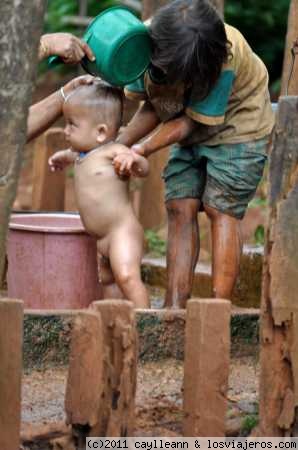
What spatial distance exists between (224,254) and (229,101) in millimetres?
639

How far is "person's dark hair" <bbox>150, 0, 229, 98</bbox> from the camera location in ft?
15.9

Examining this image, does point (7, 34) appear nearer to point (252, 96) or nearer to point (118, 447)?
point (118, 447)

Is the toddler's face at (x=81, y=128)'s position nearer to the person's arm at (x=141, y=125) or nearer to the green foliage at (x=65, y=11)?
the person's arm at (x=141, y=125)

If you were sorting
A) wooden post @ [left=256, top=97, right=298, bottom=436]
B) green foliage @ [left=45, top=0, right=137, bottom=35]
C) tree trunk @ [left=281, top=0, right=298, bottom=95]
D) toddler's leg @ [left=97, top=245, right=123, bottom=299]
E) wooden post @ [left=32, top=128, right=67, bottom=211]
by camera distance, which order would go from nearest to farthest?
wooden post @ [left=256, top=97, right=298, bottom=436]
toddler's leg @ [left=97, top=245, right=123, bottom=299]
tree trunk @ [left=281, top=0, right=298, bottom=95]
wooden post @ [left=32, top=128, right=67, bottom=211]
green foliage @ [left=45, top=0, right=137, bottom=35]

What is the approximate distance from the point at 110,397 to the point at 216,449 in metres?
0.37

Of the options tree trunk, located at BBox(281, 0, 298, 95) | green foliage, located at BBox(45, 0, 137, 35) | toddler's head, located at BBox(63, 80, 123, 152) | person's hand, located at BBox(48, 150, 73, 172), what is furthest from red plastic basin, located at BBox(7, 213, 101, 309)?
green foliage, located at BBox(45, 0, 137, 35)

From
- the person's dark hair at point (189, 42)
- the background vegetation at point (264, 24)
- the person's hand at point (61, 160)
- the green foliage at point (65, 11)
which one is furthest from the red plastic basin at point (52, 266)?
the green foliage at point (65, 11)

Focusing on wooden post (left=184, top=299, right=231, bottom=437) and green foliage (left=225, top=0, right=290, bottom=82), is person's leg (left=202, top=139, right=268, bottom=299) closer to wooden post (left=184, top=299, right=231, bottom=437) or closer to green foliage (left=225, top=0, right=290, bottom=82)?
wooden post (left=184, top=299, right=231, bottom=437)

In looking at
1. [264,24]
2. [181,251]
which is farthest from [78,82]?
[264,24]

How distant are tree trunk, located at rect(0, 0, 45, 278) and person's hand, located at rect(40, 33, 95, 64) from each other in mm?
1467

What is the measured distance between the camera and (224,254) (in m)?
5.20

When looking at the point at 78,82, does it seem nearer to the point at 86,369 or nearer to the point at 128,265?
the point at 128,265

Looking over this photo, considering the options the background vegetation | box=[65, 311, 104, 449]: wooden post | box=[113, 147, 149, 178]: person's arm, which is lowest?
box=[65, 311, 104, 449]: wooden post

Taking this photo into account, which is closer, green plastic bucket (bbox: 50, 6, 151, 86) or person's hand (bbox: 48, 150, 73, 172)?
green plastic bucket (bbox: 50, 6, 151, 86)
